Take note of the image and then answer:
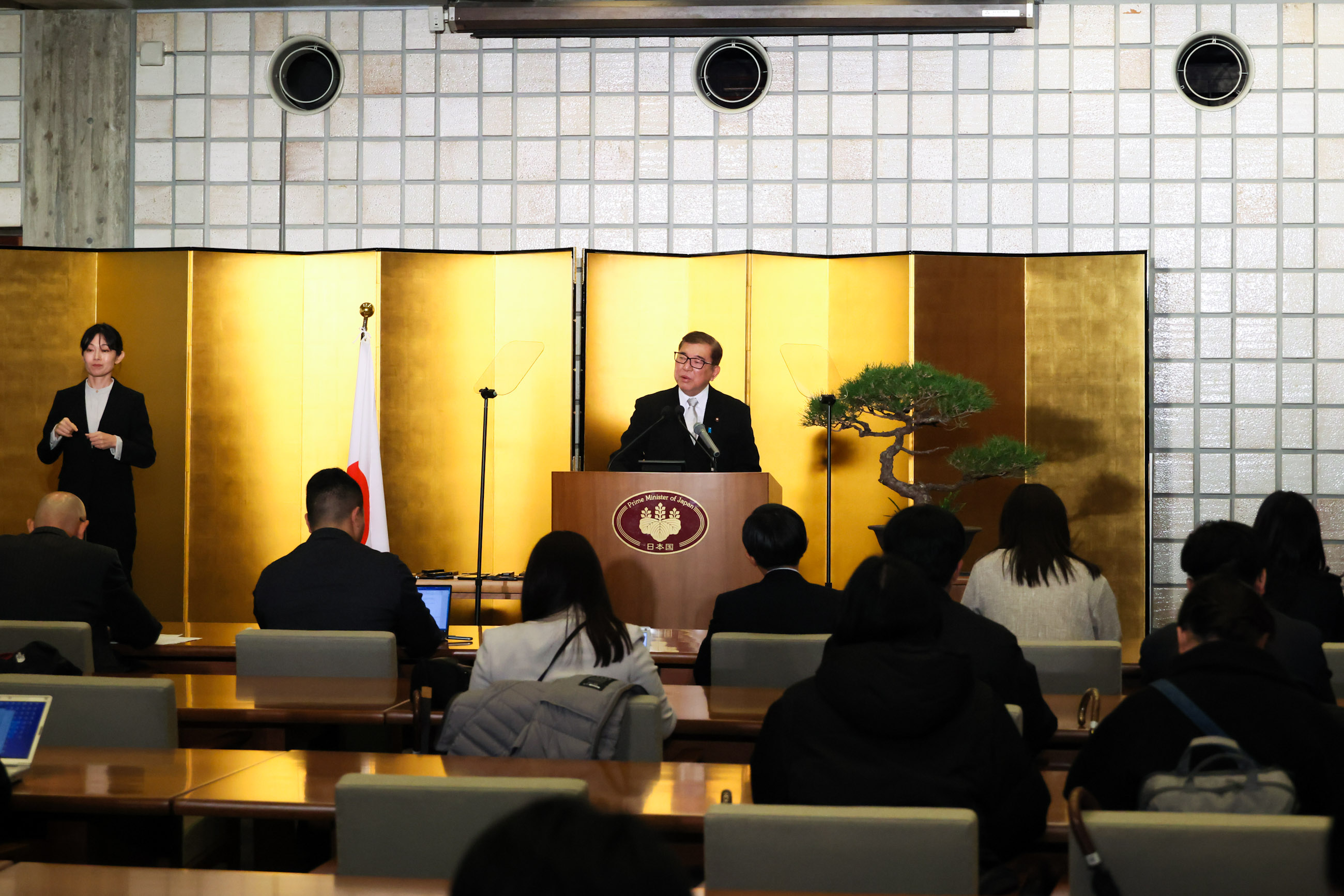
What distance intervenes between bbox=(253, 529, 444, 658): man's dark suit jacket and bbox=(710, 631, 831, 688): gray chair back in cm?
94

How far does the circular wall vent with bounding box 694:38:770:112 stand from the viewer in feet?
24.0

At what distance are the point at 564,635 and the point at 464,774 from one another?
48 cm

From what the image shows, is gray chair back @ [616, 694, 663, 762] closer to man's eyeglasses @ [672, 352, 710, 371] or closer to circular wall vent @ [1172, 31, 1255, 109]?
man's eyeglasses @ [672, 352, 710, 371]

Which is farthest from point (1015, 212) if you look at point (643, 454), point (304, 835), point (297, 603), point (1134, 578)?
point (304, 835)

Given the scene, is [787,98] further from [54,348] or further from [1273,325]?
[54,348]

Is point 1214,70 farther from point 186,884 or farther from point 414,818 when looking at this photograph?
point 186,884

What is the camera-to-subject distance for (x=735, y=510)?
15.6 ft

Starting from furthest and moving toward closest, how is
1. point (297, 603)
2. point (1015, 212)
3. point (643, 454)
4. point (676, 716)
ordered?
point (1015, 212) < point (643, 454) < point (297, 603) < point (676, 716)

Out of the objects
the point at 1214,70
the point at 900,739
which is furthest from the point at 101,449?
the point at 1214,70

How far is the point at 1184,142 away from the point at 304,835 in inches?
248

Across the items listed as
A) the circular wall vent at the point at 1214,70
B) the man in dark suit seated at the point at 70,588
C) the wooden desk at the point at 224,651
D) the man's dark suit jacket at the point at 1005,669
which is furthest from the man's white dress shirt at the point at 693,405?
the circular wall vent at the point at 1214,70

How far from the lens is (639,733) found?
2.39m

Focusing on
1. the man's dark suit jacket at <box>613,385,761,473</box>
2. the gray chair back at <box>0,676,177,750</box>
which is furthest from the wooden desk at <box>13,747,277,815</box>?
the man's dark suit jacket at <box>613,385,761,473</box>

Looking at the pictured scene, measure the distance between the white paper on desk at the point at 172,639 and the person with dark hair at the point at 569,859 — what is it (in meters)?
3.55
